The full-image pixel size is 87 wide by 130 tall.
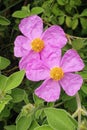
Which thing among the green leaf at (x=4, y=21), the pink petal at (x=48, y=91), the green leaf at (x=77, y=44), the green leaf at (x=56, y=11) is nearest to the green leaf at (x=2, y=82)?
the pink petal at (x=48, y=91)

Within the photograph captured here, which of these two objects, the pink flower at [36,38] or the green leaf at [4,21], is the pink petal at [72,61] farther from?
the green leaf at [4,21]

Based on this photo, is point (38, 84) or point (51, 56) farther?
point (38, 84)

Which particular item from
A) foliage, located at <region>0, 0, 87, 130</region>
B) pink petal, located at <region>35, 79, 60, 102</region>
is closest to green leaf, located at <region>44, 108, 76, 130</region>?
foliage, located at <region>0, 0, 87, 130</region>

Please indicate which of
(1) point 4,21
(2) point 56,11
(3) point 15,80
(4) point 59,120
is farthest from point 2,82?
(2) point 56,11

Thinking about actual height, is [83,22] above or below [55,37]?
below

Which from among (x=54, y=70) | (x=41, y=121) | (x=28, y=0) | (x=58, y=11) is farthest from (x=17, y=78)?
(x=28, y=0)

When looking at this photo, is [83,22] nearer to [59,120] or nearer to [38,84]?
[38,84]

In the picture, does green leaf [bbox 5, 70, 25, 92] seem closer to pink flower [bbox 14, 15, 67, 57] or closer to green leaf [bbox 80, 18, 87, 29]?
pink flower [bbox 14, 15, 67, 57]
